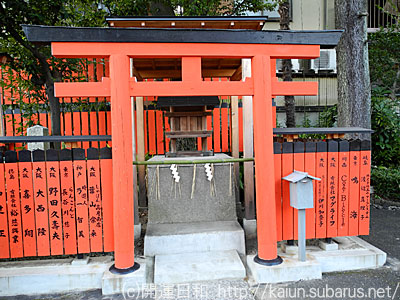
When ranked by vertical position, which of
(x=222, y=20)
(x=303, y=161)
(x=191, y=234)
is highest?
(x=222, y=20)

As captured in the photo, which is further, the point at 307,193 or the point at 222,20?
the point at 222,20

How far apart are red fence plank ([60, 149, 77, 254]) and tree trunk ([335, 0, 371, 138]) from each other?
705cm

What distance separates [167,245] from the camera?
14.3ft

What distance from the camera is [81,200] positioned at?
12.5 feet

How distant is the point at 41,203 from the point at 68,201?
34cm

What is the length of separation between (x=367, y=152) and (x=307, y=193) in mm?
1299

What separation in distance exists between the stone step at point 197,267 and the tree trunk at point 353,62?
5.53 meters

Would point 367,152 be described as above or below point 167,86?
below

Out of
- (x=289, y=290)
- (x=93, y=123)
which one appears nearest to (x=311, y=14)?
(x=93, y=123)

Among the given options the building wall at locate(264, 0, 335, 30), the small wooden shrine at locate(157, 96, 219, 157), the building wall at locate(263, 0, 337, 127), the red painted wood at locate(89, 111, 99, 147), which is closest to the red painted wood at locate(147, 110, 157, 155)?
the red painted wood at locate(89, 111, 99, 147)

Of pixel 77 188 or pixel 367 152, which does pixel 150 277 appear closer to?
pixel 77 188

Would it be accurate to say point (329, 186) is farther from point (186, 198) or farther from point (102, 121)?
point (102, 121)

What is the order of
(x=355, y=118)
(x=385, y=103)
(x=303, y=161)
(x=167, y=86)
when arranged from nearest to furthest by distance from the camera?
(x=167, y=86) < (x=303, y=161) < (x=355, y=118) < (x=385, y=103)

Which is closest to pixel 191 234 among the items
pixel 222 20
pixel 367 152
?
pixel 367 152
